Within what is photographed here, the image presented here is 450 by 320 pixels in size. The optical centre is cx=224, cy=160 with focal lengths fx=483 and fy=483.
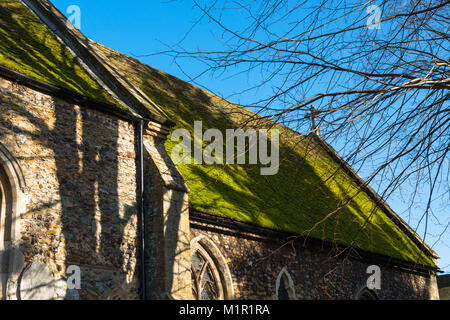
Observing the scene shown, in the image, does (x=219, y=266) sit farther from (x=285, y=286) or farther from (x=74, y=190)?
(x=74, y=190)

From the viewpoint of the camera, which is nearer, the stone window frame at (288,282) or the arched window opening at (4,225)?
the arched window opening at (4,225)

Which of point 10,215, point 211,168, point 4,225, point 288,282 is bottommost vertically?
point 288,282

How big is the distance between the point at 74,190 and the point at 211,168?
2.85 m

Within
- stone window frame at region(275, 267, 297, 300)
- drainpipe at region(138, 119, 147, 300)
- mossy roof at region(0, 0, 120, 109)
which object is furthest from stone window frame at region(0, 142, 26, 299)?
stone window frame at region(275, 267, 297, 300)

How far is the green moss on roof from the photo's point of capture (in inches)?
393

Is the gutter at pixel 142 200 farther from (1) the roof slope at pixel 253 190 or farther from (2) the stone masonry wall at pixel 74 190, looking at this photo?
(1) the roof slope at pixel 253 190

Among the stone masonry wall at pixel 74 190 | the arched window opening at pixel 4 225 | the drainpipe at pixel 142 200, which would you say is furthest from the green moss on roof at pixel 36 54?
the arched window opening at pixel 4 225

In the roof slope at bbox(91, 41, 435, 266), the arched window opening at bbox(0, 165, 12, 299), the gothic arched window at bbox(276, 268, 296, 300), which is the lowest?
the gothic arched window at bbox(276, 268, 296, 300)

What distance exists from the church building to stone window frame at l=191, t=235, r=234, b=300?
0.08ft

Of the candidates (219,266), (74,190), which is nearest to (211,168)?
(219,266)

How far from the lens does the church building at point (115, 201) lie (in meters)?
7.96

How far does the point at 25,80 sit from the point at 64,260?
3361 millimetres

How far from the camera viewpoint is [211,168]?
10250 millimetres

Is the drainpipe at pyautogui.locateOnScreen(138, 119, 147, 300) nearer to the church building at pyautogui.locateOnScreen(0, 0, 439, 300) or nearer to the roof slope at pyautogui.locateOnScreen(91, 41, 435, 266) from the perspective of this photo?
the church building at pyautogui.locateOnScreen(0, 0, 439, 300)
